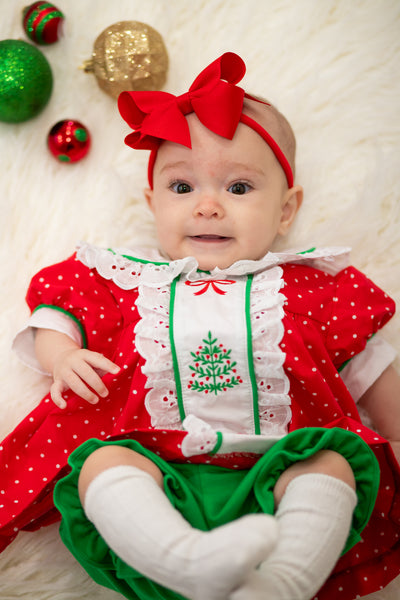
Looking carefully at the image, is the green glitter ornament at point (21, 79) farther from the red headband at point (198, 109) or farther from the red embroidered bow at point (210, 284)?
the red embroidered bow at point (210, 284)

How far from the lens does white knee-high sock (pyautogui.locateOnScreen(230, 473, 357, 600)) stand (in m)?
0.78

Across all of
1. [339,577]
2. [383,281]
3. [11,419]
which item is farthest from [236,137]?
[339,577]

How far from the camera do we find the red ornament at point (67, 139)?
1.36m

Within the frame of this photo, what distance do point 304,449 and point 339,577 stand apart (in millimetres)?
274

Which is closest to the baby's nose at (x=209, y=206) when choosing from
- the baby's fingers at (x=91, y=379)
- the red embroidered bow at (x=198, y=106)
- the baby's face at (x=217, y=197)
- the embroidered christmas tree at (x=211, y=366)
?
the baby's face at (x=217, y=197)

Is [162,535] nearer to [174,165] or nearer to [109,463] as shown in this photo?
[109,463]

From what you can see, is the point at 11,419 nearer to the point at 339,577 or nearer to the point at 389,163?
the point at 339,577

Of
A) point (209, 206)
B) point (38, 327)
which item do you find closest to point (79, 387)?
point (38, 327)

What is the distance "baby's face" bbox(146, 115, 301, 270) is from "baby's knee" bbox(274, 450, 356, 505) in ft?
1.41

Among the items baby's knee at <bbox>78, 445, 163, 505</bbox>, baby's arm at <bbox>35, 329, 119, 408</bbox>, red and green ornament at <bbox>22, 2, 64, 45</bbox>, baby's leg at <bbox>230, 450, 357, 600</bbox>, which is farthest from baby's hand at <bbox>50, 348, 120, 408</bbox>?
red and green ornament at <bbox>22, 2, 64, 45</bbox>

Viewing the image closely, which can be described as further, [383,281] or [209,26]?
[209,26]

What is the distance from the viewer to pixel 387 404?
3.86 ft

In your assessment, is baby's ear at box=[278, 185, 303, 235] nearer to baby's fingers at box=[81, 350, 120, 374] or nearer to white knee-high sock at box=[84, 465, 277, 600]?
Result: baby's fingers at box=[81, 350, 120, 374]

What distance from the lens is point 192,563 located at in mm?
773
